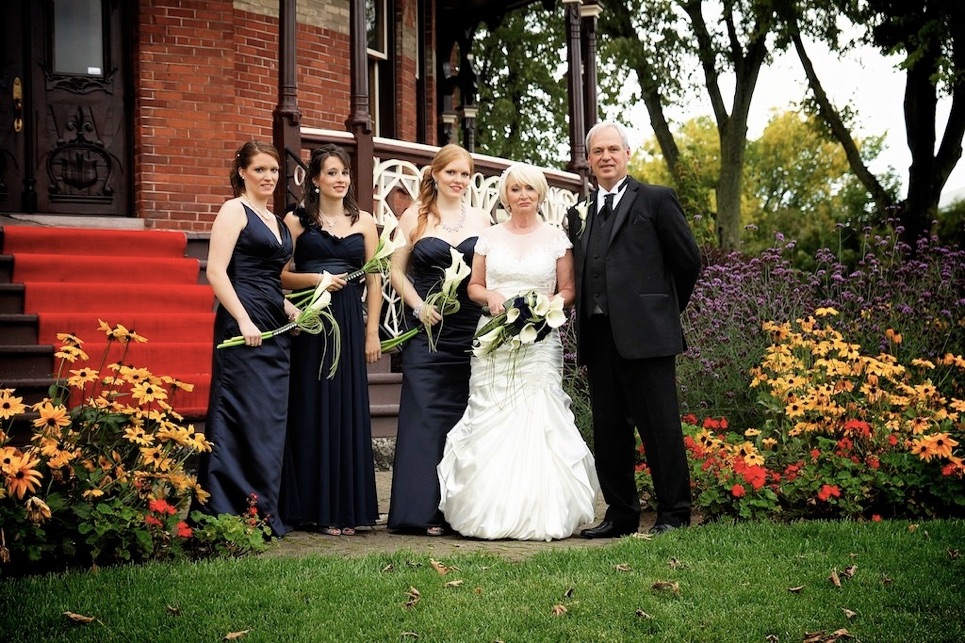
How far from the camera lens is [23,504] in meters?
4.78

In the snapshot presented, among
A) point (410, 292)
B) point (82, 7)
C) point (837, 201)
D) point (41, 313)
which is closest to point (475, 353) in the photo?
point (410, 292)

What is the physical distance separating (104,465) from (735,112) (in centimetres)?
1703

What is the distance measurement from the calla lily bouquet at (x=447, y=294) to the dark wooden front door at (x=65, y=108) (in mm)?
5252

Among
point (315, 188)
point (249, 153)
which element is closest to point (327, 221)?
point (315, 188)

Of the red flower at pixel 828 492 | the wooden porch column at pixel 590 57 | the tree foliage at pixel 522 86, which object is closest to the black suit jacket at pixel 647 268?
the red flower at pixel 828 492

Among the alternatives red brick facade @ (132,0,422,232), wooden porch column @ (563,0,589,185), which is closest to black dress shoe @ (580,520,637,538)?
red brick facade @ (132,0,422,232)

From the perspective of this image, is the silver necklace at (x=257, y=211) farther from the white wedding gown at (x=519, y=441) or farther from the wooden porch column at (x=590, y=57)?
the wooden porch column at (x=590, y=57)

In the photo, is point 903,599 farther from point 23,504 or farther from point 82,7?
point 82,7

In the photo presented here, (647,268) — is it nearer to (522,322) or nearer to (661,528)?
(522,322)

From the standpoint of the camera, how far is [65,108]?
33.8 feet

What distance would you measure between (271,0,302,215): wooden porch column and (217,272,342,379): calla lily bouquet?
262cm

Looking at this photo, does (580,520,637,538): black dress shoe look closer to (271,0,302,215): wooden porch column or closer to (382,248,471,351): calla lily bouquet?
(382,248,471,351): calla lily bouquet

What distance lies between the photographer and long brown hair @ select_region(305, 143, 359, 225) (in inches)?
240

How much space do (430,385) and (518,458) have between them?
2.31ft
